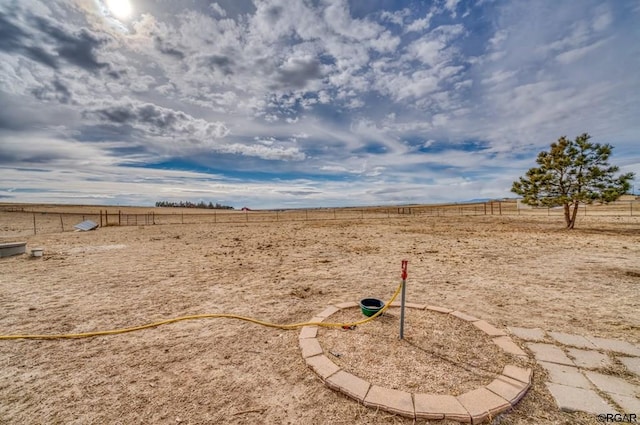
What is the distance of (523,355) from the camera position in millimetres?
2852

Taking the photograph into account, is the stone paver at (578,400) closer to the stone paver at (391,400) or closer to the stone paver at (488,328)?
the stone paver at (488,328)

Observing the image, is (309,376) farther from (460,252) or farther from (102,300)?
(460,252)

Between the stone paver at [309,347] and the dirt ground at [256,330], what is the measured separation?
102 millimetres

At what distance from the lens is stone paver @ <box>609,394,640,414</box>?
6.94 feet

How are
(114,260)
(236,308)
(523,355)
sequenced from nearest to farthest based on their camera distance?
1. (523,355)
2. (236,308)
3. (114,260)

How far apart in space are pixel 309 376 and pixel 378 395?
0.71 meters

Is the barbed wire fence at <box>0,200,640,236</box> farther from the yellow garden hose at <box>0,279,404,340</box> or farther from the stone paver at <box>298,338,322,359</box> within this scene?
the stone paver at <box>298,338,322,359</box>

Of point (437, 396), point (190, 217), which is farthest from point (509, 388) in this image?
point (190, 217)

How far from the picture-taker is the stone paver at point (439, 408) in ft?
6.75

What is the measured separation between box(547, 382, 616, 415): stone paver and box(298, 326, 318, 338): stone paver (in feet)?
7.74

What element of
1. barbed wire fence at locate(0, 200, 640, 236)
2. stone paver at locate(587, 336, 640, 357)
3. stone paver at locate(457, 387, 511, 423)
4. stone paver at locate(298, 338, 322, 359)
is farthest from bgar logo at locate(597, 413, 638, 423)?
barbed wire fence at locate(0, 200, 640, 236)

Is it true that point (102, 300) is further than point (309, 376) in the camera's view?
Yes

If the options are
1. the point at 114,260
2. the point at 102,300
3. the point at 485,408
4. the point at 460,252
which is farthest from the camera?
the point at 460,252

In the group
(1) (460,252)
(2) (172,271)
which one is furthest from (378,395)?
(1) (460,252)
